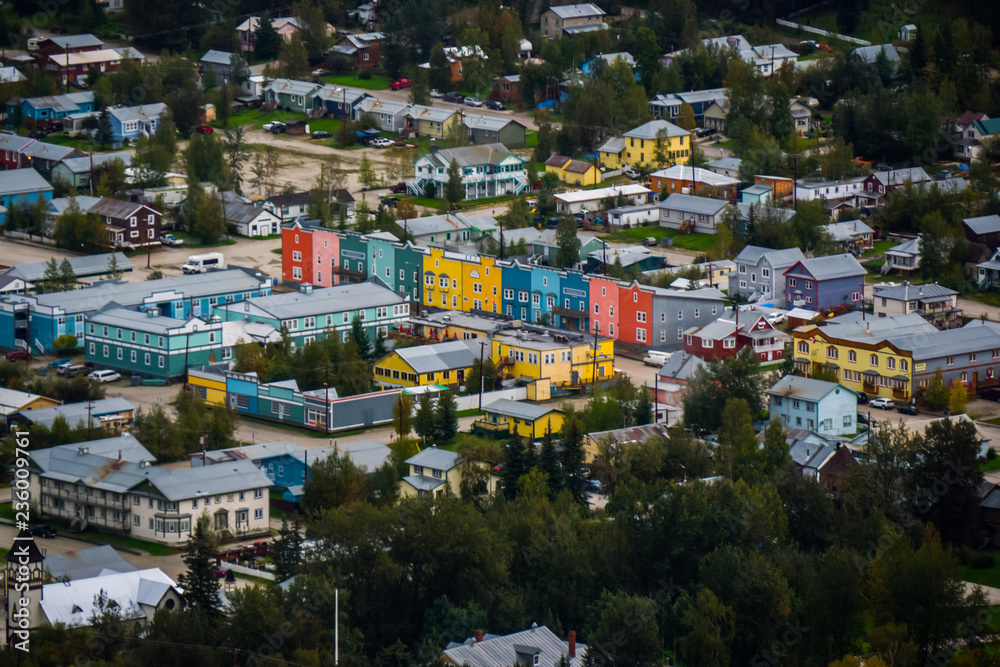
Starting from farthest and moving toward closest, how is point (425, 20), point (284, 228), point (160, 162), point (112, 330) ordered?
point (425, 20), point (160, 162), point (284, 228), point (112, 330)

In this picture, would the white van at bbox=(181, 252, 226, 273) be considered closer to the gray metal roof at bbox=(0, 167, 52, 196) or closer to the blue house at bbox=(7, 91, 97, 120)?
the gray metal roof at bbox=(0, 167, 52, 196)

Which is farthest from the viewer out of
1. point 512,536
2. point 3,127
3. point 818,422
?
point 3,127

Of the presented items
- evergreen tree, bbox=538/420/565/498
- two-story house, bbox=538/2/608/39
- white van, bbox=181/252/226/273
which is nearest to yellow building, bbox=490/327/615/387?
evergreen tree, bbox=538/420/565/498

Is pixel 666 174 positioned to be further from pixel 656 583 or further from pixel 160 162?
pixel 656 583

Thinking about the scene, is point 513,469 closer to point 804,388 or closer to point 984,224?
point 804,388

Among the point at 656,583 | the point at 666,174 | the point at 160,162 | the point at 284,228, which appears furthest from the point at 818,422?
the point at 160,162

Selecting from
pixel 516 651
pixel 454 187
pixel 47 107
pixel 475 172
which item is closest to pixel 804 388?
pixel 516 651

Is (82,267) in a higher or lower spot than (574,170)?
higher
